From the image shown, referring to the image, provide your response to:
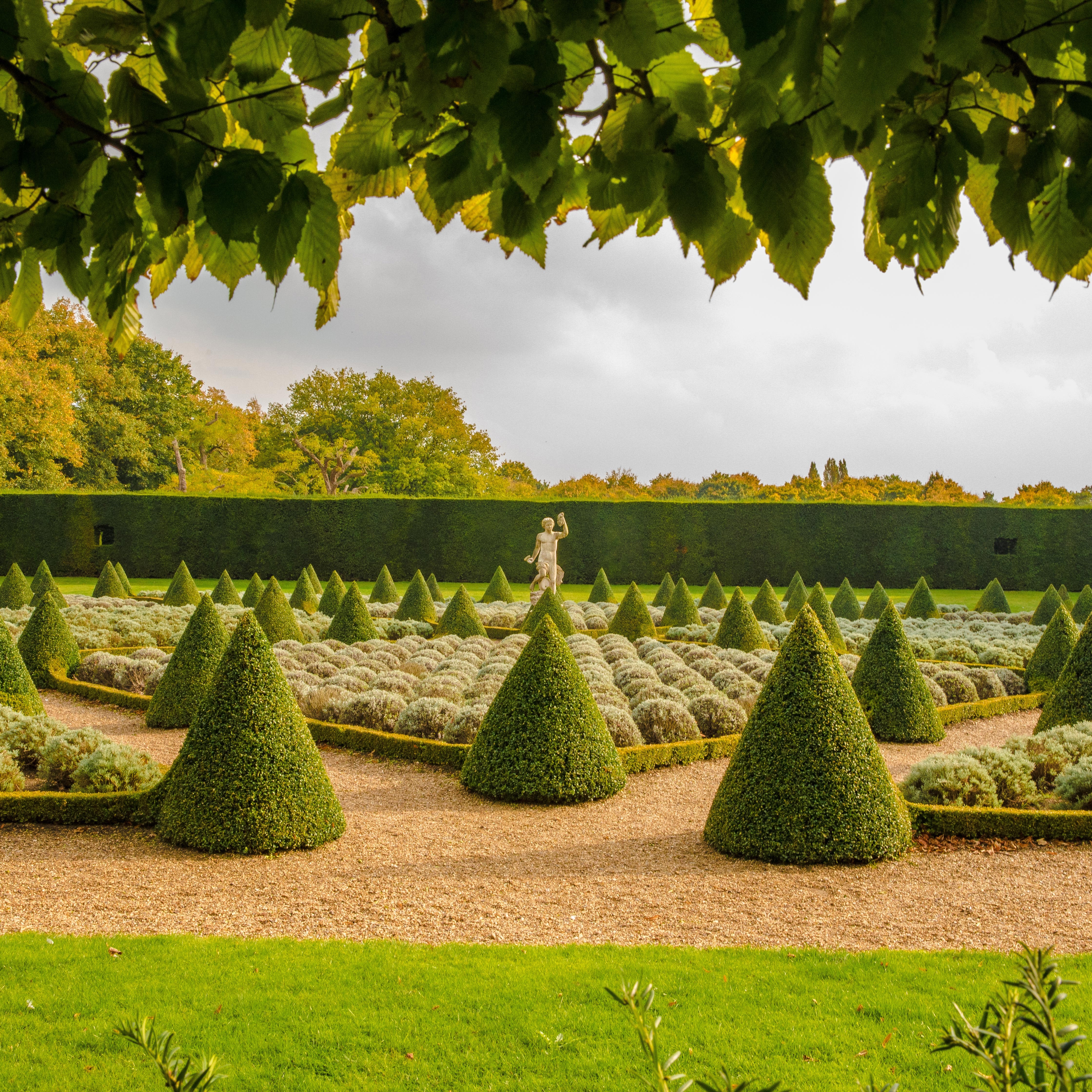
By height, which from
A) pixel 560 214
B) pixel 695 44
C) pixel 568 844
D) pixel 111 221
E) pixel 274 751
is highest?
pixel 695 44

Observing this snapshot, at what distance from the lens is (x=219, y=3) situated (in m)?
1.50

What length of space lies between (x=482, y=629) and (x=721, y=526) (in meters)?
15.7

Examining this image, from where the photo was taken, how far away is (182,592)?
1803cm

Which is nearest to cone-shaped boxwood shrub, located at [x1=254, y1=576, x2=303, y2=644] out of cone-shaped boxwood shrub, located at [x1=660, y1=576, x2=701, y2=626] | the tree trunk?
cone-shaped boxwood shrub, located at [x1=660, y1=576, x2=701, y2=626]

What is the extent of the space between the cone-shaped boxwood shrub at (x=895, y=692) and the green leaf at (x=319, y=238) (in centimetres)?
836

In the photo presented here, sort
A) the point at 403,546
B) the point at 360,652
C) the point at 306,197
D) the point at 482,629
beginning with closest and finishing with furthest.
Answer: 1. the point at 306,197
2. the point at 360,652
3. the point at 482,629
4. the point at 403,546

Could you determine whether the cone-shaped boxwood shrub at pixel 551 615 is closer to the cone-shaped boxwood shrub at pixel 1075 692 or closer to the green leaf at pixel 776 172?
the cone-shaped boxwood shrub at pixel 1075 692

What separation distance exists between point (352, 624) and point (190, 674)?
4.26 m

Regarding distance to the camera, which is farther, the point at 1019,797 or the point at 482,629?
the point at 482,629

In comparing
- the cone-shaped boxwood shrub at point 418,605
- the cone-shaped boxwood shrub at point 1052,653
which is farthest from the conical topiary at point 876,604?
the cone-shaped boxwood shrub at point 418,605

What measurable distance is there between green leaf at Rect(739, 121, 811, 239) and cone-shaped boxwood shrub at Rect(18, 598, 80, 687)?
1166 centimetres

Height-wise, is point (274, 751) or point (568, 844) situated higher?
point (274, 751)

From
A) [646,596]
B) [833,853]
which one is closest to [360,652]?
[833,853]

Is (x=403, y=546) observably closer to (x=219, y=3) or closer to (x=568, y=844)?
(x=568, y=844)
